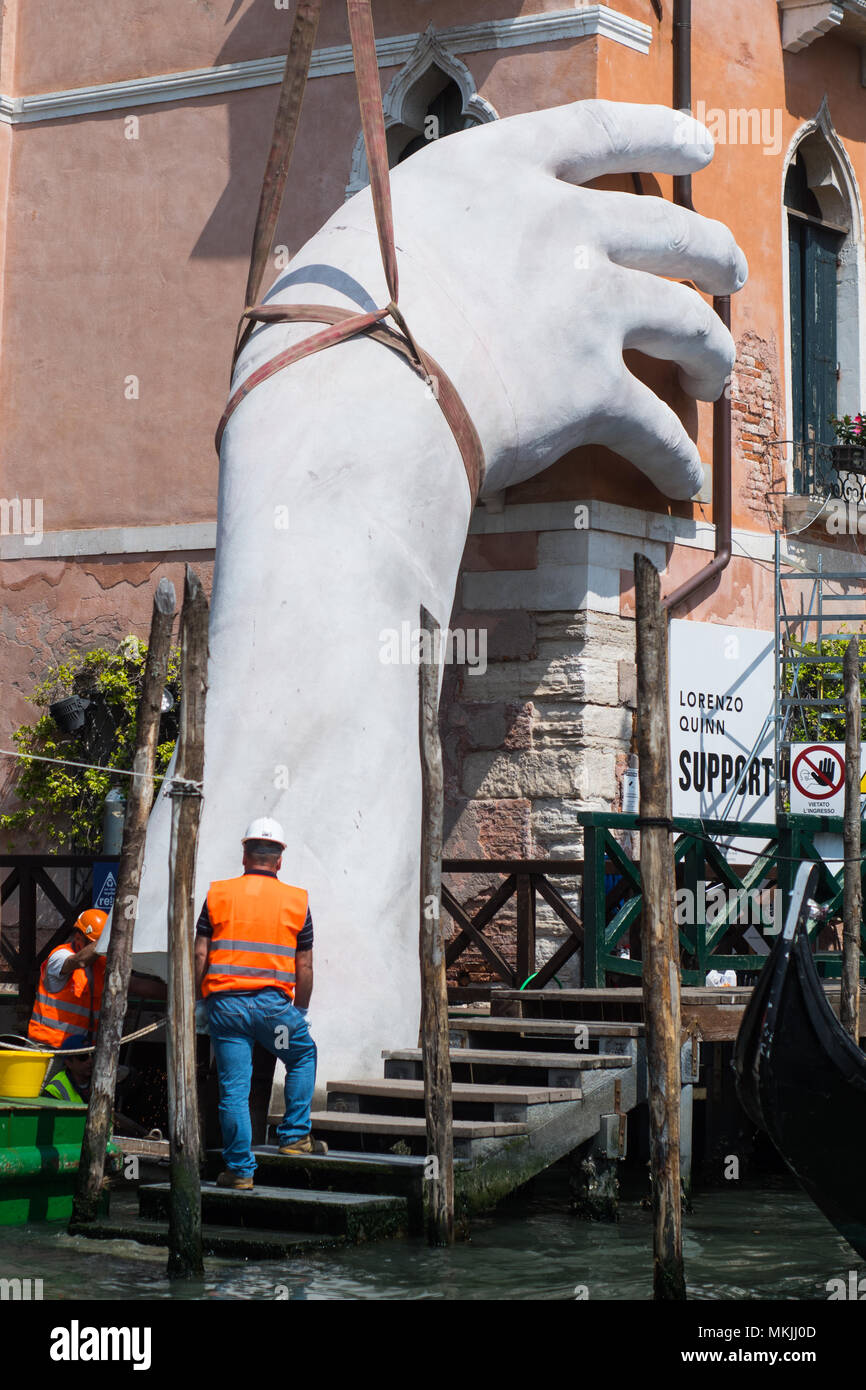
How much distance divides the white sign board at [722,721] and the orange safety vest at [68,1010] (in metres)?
4.14

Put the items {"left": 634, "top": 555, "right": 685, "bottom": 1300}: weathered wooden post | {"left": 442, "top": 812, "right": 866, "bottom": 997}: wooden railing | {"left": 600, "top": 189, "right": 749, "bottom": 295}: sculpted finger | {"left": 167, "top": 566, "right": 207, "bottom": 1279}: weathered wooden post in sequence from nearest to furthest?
{"left": 634, "top": 555, "right": 685, "bottom": 1300}: weathered wooden post
{"left": 167, "top": 566, "right": 207, "bottom": 1279}: weathered wooden post
{"left": 442, "top": 812, "right": 866, "bottom": 997}: wooden railing
{"left": 600, "top": 189, "right": 749, "bottom": 295}: sculpted finger

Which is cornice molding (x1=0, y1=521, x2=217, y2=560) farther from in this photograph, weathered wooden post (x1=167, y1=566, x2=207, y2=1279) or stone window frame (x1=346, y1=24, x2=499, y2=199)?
weathered wooden post (x1=167, y1=566, x2=207, y2=1279)

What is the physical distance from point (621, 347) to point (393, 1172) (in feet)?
18.4

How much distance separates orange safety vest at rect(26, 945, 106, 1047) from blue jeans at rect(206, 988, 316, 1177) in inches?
72.1

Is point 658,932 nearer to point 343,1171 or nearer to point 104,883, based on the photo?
point 343,1171

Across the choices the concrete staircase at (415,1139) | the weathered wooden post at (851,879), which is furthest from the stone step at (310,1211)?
the weathered wooden post at (851,879)

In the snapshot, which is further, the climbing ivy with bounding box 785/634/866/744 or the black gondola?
the climbing ivy with bounding box 785/634/866/744

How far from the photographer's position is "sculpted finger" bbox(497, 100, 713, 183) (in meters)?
12.7

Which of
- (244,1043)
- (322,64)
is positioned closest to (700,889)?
(244,1043)

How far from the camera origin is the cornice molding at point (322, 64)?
1338cm

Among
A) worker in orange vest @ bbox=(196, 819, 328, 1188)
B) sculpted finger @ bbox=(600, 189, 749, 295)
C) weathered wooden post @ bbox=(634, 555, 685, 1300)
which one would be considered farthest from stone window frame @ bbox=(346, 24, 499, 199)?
worker in orange vest @ bbox=(196, 819, 328, 1188)

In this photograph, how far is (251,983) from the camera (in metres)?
9.12

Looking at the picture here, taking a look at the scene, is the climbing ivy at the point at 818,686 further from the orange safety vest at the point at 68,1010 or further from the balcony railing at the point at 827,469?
the orange safety vest at the point at 68,1010

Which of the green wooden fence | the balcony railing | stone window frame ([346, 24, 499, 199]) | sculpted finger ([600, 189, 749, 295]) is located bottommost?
the green wooden fence
